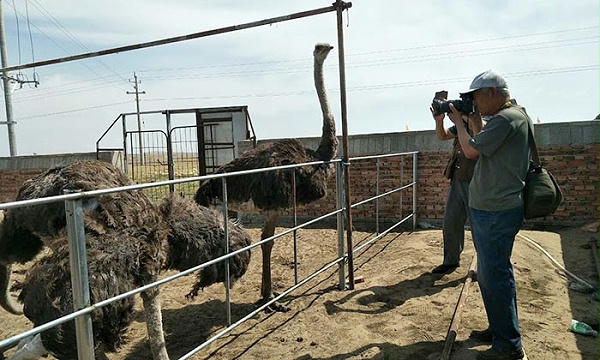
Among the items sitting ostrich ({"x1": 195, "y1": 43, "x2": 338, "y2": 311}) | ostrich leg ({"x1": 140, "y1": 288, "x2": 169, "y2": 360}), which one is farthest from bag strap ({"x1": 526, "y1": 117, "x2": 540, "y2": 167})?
ostrich leg ({"x1": 140, "y1": 288, "x2": 169, "y2": 360})

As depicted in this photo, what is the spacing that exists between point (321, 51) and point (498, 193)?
3014 mm

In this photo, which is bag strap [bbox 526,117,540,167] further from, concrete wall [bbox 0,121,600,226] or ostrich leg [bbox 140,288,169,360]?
concrete wall [bbox 0,121,600,226]

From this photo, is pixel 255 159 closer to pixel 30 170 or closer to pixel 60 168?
pixel 60 168

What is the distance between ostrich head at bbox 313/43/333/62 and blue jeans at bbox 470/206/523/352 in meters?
2.94

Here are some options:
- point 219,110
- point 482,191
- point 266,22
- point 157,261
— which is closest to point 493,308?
point 482,191

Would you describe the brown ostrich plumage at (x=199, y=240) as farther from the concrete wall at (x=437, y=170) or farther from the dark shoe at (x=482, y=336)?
the concrete wall at (x=437, y=170)

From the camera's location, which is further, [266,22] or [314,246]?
[314,246]

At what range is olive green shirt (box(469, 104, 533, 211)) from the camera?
103 inches

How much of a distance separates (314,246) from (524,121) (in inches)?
171

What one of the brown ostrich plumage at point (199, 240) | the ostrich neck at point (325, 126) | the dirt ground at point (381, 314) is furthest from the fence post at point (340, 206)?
the brown ostrich plumage at point (199, 240)

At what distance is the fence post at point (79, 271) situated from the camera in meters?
1.81

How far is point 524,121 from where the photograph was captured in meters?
2.68

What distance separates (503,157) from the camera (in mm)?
2674

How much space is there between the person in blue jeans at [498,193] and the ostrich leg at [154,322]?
1934 mm
